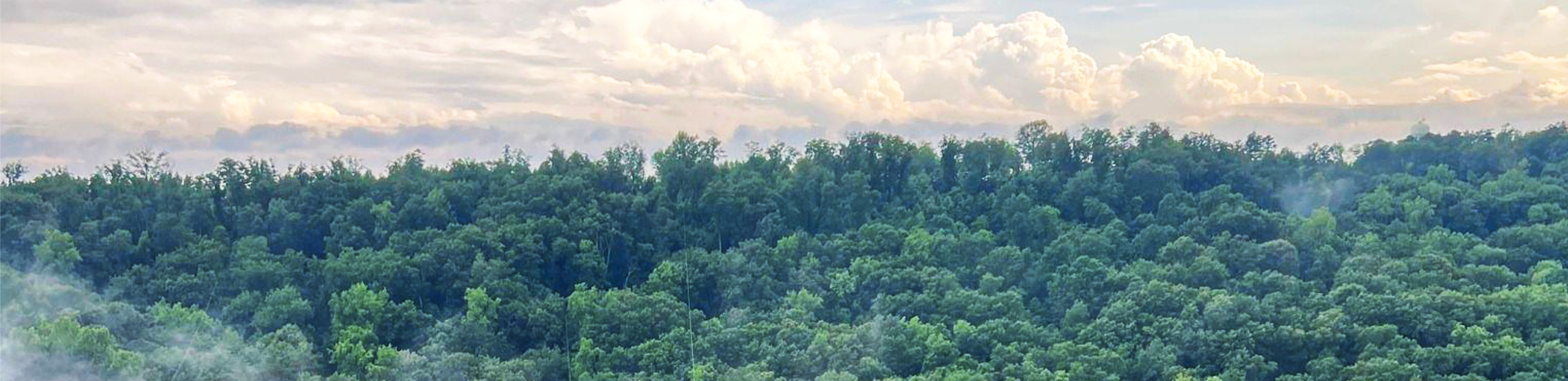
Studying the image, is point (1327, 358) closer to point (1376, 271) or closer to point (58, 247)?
point (1376, 271)

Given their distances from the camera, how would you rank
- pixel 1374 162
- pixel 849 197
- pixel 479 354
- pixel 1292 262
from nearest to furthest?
pixel 479 354 < pixel 1292 262 < pixel 849 197 < pixel 1374 162

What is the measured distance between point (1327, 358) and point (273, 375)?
12.8 meters

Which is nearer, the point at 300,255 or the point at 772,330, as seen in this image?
the point at 772,330

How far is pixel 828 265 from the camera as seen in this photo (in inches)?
930

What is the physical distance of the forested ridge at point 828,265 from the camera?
19.6m

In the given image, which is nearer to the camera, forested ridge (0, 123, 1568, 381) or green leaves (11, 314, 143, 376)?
green leaves (11, 314, 143, 376)

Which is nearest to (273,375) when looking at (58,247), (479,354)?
(479,354)

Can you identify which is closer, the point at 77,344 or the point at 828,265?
the point at 77,344

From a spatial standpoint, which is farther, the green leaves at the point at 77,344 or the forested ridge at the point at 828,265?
the forested ridge at the point at 828,265

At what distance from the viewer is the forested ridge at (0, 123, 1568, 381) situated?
19.6 metres

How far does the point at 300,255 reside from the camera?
22906 millimetres

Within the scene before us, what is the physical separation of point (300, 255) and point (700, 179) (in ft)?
20.7

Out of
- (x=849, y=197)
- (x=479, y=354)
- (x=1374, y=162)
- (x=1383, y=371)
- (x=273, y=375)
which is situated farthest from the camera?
(x=1374, y=162)

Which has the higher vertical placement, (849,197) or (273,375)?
(849,197)
